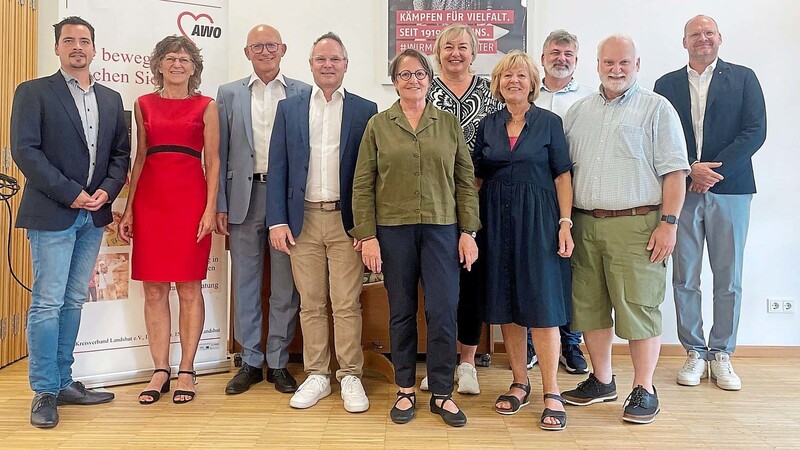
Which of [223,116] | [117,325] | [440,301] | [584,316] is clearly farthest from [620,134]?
[117,325]

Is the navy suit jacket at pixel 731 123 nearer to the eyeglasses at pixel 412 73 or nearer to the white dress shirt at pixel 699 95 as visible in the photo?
the white dress shirt at pixel 699 95

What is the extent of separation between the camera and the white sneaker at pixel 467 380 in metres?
Answer: 2.89

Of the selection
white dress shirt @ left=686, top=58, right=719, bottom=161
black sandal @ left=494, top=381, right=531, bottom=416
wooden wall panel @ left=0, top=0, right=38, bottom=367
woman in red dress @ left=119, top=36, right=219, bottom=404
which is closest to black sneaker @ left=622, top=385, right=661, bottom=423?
black sandal @ left=494, top=381, right=531, bottom=416

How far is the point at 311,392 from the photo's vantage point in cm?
273

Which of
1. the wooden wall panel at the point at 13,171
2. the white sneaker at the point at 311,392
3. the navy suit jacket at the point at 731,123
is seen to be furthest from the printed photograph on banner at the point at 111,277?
the navy suit jacket at the point at 731,123

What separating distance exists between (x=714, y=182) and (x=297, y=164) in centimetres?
214

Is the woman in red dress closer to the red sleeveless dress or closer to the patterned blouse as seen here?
the red sleeveless dress

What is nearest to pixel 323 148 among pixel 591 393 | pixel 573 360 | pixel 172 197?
pixel 172 197

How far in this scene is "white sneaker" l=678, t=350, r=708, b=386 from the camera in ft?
10.3

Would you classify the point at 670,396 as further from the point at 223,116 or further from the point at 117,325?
the point at 117,325

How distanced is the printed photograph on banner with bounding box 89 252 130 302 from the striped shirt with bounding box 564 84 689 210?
2288 mm

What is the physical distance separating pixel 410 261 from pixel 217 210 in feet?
3.61

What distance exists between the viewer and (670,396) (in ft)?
9.64

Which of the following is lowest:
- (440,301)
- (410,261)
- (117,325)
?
(117,325)
